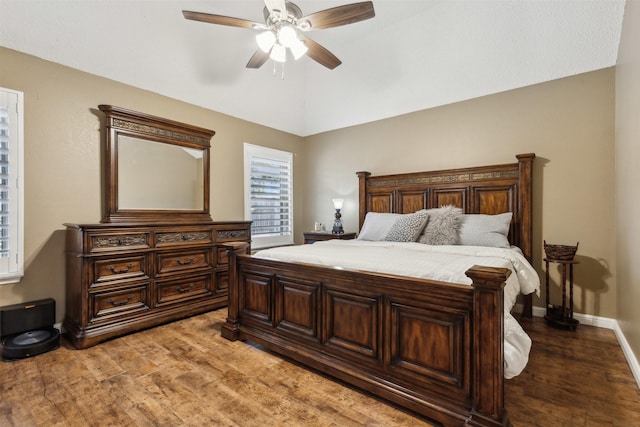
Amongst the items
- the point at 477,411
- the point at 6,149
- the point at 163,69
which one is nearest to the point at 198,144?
the point at 163,69

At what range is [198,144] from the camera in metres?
3.77

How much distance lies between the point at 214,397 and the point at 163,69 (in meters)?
3.32

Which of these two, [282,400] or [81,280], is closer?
[282,400]

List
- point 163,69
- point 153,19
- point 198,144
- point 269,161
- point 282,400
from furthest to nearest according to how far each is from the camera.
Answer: point 269,161, point 198,144, point 163,69, point 153,19, point 282,400

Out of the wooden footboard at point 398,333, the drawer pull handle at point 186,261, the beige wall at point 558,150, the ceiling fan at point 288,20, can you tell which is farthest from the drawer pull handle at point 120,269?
the beige wall at point 558,150

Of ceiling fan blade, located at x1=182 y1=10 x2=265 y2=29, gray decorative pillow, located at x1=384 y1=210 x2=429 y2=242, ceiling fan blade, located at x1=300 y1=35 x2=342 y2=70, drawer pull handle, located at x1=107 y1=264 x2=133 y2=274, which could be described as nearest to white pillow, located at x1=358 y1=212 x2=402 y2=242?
gray decorative pillow, located at x1=384 y1=210 x2=429 y2=242

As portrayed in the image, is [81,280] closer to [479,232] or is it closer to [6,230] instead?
[6,230]

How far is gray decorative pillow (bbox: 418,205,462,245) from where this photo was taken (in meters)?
3.05

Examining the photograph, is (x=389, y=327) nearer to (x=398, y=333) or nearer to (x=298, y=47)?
(x=398, y=333)

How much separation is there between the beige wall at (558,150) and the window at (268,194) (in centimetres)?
218

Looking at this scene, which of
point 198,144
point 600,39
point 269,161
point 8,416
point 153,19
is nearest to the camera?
point 8,416

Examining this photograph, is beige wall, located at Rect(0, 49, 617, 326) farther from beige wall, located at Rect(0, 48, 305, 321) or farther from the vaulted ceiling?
the vaulted ceiling

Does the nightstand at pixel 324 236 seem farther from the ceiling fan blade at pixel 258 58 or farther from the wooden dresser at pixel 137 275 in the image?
the ceiling fan blade at pixel 258 58

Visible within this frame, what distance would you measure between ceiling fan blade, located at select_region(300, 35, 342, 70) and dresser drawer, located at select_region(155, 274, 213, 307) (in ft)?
8.67
